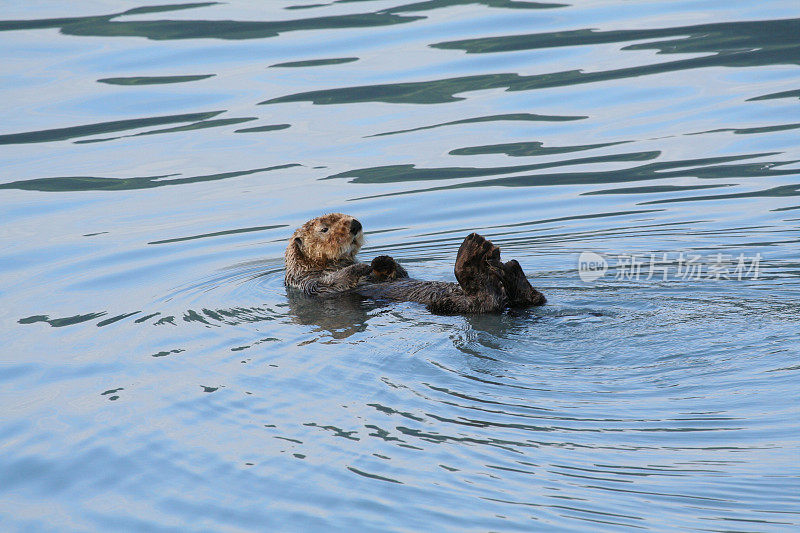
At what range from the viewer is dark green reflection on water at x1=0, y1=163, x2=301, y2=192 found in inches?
372

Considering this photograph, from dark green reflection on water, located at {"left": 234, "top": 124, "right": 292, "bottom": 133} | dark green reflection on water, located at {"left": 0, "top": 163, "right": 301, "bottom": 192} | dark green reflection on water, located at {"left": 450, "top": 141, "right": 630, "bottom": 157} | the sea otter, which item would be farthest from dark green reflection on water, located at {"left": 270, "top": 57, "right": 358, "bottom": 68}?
the sea otter

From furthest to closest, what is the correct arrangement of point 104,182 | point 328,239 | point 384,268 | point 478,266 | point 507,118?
point 507,118 < point 104,182 < point 328,239 < point 384,268 < point 478,266

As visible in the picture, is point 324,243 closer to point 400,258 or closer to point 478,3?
point 400,258

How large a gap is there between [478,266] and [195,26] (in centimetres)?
942

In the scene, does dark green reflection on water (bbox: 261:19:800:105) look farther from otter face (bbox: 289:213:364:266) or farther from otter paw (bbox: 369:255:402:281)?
otter paw (bbox: 369:255:402:281)

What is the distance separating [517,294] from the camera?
5367 millimetres

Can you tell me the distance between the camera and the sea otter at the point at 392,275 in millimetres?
5262

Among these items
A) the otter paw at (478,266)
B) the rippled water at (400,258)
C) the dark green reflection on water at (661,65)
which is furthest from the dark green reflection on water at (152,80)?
the otter paw at (478,266)

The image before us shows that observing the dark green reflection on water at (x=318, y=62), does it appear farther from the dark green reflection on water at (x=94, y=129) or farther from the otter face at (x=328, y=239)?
the otter face at (x=328, y=239)

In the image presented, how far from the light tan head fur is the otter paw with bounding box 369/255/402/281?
0.50 metres

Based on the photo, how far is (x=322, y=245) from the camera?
21.8 feet

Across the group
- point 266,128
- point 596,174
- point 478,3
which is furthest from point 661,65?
point 266,128

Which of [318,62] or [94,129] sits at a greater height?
[318,62]

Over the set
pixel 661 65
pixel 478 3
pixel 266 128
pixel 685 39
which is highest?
pixel 478 3
